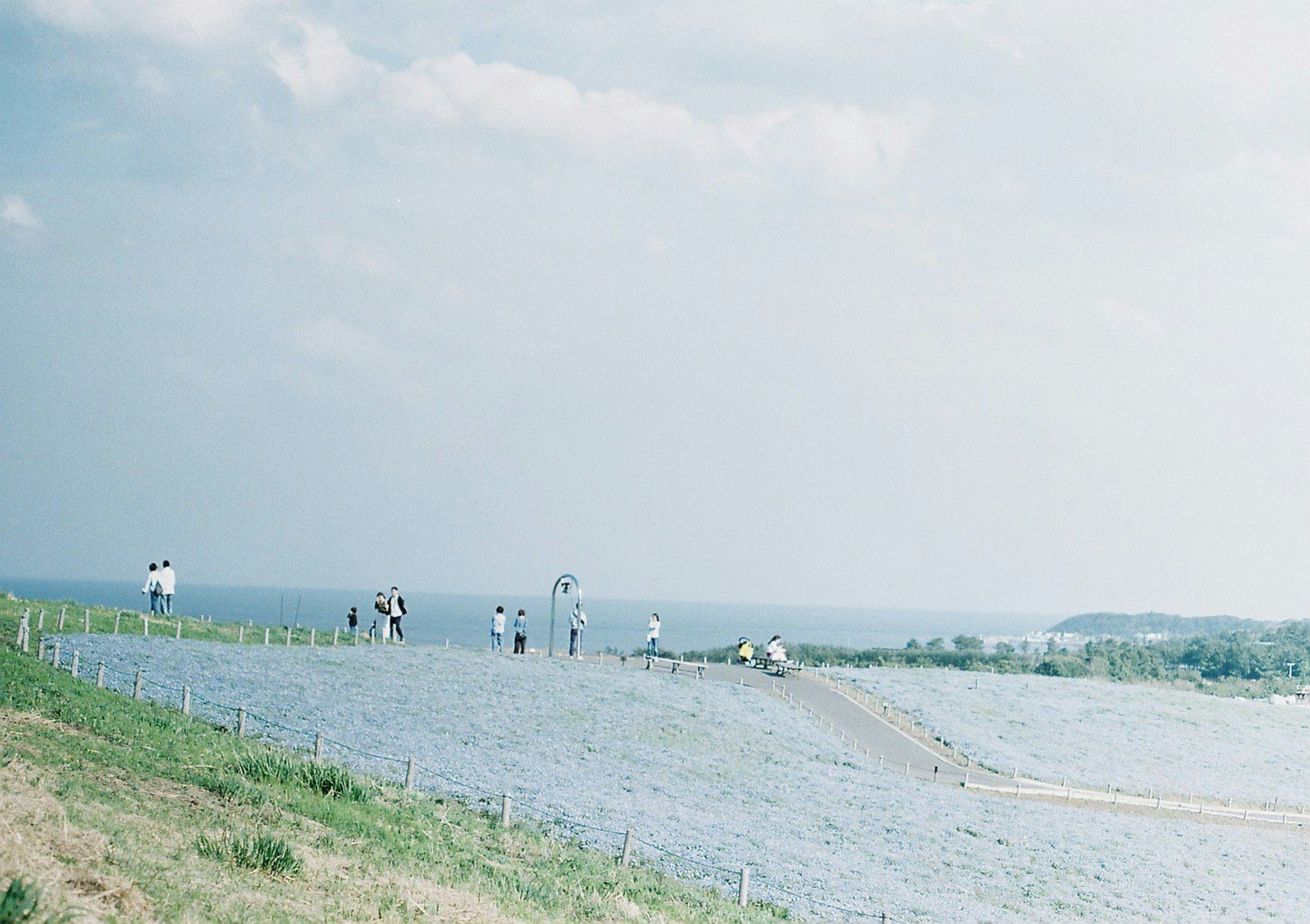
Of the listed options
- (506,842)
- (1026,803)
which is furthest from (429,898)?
(1026,803)

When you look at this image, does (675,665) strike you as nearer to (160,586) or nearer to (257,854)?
(160,586)

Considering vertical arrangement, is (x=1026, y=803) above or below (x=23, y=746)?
below

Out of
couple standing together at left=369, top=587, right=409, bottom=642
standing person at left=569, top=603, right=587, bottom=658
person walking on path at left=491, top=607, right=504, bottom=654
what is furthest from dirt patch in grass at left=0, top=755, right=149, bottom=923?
standing person at left=569, top=603, right=587, bottom=658

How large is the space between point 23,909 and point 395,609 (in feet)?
139

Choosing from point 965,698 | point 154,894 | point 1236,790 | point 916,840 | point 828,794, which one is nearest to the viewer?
point 154,894

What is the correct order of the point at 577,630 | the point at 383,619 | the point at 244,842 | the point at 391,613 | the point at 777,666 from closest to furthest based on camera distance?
the point at 244,842 → the point at 391,613 → the point at 577,630 → the point at 383,619 → the point at 777,666

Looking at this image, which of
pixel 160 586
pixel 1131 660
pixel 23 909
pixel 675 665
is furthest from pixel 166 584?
pixel 1131 660

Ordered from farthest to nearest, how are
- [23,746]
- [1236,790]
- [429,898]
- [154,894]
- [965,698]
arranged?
[965,698] → [1236,790] → [23,746] → [429,898] → [154,894]

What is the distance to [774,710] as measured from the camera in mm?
47438

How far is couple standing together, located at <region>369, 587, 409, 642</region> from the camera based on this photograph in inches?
2037

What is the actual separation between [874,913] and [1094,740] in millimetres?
35733

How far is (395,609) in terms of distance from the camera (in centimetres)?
5203

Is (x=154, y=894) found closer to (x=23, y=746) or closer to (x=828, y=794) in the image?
(x=23, y=746)

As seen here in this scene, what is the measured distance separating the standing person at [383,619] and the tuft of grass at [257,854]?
35534mm
